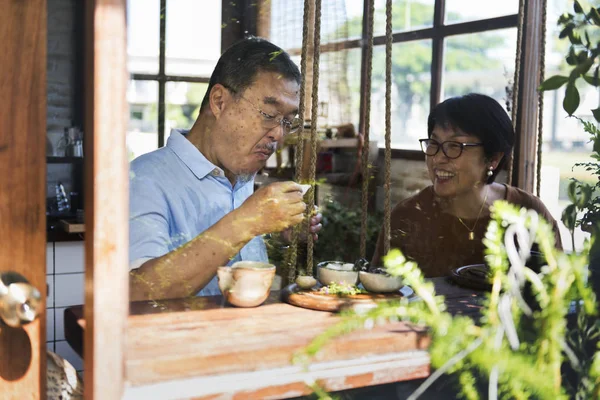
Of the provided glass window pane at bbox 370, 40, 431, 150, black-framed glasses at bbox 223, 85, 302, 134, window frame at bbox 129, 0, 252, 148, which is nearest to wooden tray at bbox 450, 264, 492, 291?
black-framed glasses at bbox 223, 85, 302, 134

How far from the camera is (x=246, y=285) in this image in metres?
1.22

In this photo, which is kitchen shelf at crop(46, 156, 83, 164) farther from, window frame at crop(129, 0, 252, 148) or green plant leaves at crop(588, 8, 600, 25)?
green plant leaves at crop(588, 8, 600, 25)

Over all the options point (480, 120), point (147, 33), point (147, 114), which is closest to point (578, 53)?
point (480, 120)

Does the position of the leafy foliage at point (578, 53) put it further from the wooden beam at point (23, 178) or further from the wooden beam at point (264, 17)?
the wooden beam at point (264, 17)

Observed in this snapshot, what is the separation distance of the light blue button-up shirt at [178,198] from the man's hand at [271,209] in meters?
0.14

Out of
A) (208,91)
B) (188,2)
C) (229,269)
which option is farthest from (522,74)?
(188,2)

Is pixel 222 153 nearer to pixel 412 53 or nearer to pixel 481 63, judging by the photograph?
pixel 481 63

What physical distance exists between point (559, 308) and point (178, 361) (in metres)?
0.50

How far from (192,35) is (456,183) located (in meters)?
2.25

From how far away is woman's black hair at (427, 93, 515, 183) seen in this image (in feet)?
7.50

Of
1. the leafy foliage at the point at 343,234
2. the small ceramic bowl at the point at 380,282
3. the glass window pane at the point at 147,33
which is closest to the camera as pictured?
the small ceramic bowl at the point at 380,282

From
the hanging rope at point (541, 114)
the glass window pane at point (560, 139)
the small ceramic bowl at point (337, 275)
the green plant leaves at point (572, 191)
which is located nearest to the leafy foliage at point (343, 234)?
the hanging rope at point (541, 114)

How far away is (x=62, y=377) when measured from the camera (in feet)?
3.98

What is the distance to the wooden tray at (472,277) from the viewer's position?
1.48m
